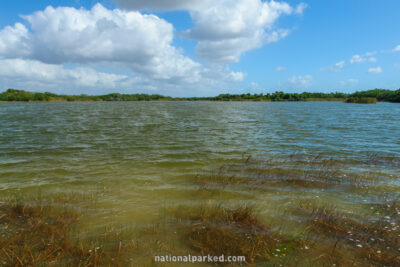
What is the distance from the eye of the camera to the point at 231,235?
493 centimetres

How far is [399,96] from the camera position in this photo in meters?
112

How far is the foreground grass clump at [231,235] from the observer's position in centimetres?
436

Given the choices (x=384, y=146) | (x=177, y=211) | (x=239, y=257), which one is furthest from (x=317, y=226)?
(x=384, y=146)

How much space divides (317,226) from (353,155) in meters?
9.88

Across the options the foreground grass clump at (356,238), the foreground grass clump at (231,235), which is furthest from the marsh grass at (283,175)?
the foreground grass clump at (356,238)

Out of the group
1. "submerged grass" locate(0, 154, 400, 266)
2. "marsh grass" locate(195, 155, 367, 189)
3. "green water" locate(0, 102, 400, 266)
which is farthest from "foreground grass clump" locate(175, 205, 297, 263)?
"marsh grass" locate(195, 155, 367, 189)

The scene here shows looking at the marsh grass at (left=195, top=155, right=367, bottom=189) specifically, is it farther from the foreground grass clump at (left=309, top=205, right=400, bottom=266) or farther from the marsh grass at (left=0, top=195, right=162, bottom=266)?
the marsh grass at (left=0, top=195, right=162, bottom=266)

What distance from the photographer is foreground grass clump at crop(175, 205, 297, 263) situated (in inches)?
171

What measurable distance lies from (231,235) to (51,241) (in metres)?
4.02

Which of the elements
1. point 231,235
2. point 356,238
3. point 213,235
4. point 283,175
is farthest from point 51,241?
point 283,175

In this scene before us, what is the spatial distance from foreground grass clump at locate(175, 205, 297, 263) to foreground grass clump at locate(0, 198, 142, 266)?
4.84ft

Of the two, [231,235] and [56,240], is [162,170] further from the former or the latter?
[231,235]

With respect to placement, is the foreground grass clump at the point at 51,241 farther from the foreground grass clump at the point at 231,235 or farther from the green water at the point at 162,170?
the foreground grass clump at the point at 231,235

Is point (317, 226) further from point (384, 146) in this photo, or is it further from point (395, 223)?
point (384, 146)
